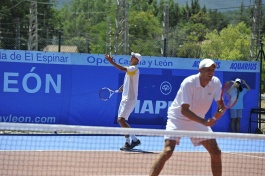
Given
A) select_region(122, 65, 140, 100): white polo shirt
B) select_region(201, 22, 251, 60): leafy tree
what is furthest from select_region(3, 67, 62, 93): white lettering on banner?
select_region(201, 22, 251, 60): leafy tree

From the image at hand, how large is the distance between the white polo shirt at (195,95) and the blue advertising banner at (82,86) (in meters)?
8.77

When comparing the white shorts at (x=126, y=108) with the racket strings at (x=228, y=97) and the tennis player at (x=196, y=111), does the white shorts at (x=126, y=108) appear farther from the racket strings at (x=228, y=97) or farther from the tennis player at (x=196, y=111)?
the tennis player at (x=196, y=111)

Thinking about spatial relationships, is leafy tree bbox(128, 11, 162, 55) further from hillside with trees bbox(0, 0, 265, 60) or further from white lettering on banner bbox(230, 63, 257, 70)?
white lettering on banner bbox(230, 63, 257, 70)

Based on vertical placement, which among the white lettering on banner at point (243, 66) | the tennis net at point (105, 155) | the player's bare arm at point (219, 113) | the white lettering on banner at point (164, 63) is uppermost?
the white lettering on banner at point (164, 63)

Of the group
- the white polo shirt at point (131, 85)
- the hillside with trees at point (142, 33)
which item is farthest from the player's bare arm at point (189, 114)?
the hillside with trees at point (142, 33)

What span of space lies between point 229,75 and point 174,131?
10.3 metres

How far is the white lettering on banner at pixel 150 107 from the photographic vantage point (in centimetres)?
1691

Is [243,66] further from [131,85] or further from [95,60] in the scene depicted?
[131,85]

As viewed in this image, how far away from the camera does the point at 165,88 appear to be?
56.2 ft

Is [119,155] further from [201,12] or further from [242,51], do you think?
[201,12]

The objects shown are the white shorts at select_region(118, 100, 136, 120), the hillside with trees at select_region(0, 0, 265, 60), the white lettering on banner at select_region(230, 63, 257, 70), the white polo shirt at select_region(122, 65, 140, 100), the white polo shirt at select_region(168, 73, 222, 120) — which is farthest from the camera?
the hillside with trees at select_region(0, 0, 265, 60)

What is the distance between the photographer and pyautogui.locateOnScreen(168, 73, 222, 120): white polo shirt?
25.3 ft

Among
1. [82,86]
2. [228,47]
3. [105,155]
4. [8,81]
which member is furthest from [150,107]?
[228,47]

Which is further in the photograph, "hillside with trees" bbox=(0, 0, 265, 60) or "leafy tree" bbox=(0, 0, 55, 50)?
"leafy tree" bbox=(0, 0, 55, 50)
